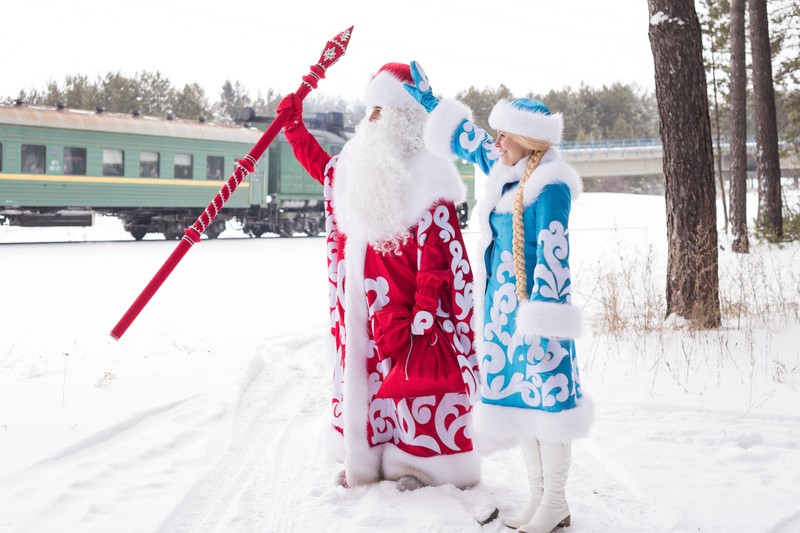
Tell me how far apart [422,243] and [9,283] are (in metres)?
9.57

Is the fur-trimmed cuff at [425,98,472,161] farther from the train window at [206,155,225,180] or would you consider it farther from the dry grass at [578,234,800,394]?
the train window at [206,155,225,180]

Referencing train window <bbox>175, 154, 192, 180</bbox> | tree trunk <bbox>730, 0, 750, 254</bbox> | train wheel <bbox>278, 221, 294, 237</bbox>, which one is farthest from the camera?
train wheel <bbox>278, 221, 294, 237</bbox>

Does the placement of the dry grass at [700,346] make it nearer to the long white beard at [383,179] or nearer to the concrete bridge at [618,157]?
the long white beard at [383,179]

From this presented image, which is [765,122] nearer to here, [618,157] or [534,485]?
[534,485]

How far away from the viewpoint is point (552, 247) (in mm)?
2984

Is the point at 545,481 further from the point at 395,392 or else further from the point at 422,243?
the point at 422,243

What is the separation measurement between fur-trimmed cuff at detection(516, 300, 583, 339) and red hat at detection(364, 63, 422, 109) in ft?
4.18

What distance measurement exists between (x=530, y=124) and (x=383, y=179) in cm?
81

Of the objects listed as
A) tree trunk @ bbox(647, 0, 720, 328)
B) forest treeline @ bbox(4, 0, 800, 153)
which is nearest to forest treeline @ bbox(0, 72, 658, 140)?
forest treeline @ bbox(4, 0, 800, 153)

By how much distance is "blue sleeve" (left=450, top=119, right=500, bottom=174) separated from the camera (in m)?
3.58

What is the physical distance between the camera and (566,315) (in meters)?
2.97

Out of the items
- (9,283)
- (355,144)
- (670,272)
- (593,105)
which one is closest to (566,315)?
(355,144)

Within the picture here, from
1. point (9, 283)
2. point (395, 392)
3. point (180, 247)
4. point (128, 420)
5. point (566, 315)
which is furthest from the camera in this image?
point (9, 283)

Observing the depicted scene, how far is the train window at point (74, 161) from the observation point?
1806 centimetres
